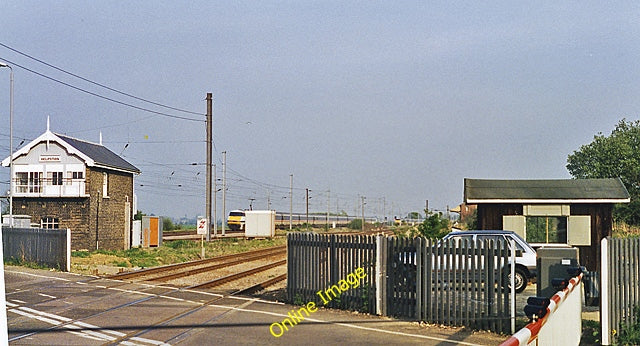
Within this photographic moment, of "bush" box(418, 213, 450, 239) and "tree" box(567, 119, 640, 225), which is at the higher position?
"tree" box(567, 119, 640, 225)

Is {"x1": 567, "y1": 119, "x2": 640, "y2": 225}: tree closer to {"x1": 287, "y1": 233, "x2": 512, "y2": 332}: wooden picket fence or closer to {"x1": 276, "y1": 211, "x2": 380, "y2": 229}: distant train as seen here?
{"x1": 276, "y1": 211, "x2": 380, "y2": 229}: distant train

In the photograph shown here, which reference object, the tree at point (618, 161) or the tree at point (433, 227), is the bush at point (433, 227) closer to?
the tree at point (433, 227)

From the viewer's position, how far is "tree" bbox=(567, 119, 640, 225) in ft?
170

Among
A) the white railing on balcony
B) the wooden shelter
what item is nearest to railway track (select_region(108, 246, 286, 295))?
the wooden shelter

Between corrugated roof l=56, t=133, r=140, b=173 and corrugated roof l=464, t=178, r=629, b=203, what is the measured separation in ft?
91.1

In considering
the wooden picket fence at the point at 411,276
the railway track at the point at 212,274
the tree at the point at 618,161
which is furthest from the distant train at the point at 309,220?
the wooden picket fence at the point at 411,276

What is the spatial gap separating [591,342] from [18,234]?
72.0ft

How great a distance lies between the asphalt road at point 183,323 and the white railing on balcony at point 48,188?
87.6 ft

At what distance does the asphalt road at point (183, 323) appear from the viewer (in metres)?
11.4

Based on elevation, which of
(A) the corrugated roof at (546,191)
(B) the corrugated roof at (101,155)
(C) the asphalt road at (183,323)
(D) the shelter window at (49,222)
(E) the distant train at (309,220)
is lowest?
(E) the distant train at (309,220)

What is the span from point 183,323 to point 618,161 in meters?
61.7

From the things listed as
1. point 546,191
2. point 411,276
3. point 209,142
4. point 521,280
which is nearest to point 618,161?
point 209,142

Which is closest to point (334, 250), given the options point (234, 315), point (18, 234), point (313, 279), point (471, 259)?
point (313, 279)

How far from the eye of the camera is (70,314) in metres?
14.1
